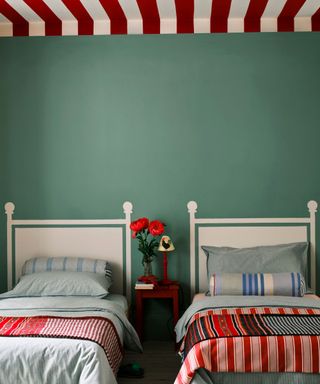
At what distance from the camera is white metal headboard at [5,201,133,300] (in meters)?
4.57

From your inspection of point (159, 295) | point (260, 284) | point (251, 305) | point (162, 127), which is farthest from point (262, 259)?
point (162, 127)

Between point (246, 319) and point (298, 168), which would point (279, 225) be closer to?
point (298, 168)

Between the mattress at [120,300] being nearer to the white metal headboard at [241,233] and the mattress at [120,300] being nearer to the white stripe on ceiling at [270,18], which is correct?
the white metal headboard at [241,233]

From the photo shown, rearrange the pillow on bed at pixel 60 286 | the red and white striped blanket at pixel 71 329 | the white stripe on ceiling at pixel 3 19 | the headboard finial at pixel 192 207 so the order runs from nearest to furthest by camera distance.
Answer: the red and white striped blanket at pixel 71 329, the pillow on bed at pixel 60 286, the white stripe on ceiling at pixel 3 19, the headboard finial at pixel 192 207

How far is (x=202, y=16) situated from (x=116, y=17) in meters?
0.71

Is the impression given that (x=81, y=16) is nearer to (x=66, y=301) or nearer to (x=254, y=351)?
(x=66, y=301)

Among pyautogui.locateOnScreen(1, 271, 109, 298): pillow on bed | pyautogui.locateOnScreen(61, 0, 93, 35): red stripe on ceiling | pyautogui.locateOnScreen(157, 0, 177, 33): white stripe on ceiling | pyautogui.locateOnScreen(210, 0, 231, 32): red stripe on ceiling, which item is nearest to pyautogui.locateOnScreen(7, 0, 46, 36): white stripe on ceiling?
pyautogui.locateOnScreen(61, 0, 93, 35): red stripe on ceiling

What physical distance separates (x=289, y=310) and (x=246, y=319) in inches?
14.9

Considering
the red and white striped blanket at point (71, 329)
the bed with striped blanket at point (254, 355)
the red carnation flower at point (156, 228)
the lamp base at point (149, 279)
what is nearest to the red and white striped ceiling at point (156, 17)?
the red carnation flower at point (156, 228)

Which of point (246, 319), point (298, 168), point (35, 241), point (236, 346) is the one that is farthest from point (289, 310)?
point (35, 241)

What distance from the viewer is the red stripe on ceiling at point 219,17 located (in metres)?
4.27

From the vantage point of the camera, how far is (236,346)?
2900 millimetres

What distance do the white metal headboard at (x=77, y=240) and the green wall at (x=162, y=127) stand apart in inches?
2.9

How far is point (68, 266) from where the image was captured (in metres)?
4.39
